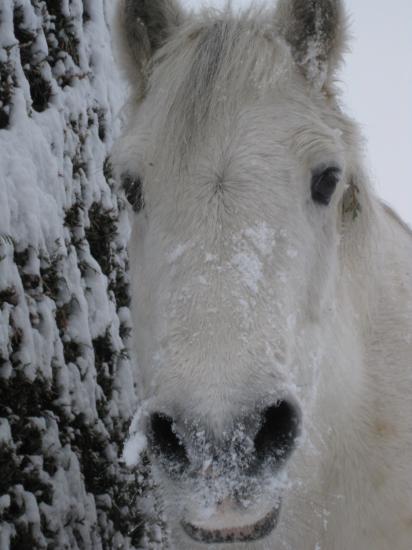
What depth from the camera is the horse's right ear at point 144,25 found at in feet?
10.6

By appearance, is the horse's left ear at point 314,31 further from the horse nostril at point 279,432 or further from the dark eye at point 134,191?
the horse nostril at point 279,432

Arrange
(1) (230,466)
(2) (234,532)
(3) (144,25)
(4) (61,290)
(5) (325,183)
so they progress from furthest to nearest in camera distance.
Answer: (4) (61,290), (3) (144,25), (5) (325,183), (2) (234,532), (1) (230,466)

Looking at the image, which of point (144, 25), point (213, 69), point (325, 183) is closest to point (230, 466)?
point (325, 183)

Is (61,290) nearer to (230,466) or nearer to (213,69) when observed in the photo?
(213,69)

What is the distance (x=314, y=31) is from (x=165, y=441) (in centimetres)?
192

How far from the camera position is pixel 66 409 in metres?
3.60

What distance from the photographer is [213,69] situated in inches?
108

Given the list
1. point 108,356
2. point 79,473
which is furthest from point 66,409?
point 108,356

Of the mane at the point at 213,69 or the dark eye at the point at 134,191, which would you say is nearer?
the mane at the point at 213,69

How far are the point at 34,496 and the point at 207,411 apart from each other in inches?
66.5

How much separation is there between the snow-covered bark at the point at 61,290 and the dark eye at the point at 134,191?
51 cm

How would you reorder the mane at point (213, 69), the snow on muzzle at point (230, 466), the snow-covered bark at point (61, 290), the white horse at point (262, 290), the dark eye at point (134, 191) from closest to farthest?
1. the snow on muzzle at point (230, 466)
2. the white horse at point (262, 290)
3. the mane at point (213, 69)
4. the dark eye at point (134, 191)
5. the snow-covered bark at point (61, 290)

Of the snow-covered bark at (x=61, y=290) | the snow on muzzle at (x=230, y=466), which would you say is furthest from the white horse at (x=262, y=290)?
the snow-covered bark at (x=61, y=290)

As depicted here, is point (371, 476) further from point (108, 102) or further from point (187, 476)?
point (108, 102)
